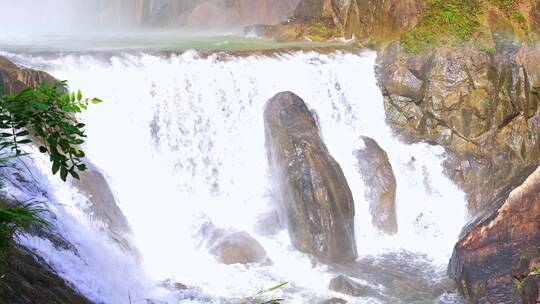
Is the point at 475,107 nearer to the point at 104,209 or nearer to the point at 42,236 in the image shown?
the point at 104,209

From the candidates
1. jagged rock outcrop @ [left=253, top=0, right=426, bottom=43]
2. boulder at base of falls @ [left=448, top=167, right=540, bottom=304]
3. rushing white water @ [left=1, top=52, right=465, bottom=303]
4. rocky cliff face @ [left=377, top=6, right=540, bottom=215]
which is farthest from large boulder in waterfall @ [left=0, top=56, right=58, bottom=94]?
jagged rock outcrop @ [left=253, top=0, right=426, bottom=43]

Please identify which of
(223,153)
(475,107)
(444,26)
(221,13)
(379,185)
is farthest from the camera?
(221,13)

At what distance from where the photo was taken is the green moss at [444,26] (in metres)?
14.9

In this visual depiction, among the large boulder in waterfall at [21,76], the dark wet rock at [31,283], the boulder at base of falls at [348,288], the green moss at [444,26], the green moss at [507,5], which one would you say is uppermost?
the green moss at [507,5]

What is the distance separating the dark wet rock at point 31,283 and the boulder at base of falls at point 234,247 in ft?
15.7

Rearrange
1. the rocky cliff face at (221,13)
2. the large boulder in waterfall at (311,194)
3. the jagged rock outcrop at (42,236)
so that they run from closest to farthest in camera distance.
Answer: the jagged rock outcrop at (42,236), the large boulder in waterfall at (311,194), the rocky cliff face at (221,13)

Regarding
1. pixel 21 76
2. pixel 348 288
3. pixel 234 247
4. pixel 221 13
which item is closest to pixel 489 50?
pixel 348 288

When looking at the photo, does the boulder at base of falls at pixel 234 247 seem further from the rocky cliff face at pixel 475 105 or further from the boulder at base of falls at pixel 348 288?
the rocky cliff face at pixel 475 105

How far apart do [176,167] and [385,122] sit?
18.4 ft

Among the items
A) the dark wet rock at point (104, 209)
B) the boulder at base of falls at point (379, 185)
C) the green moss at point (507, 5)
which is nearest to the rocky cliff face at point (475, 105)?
the green moss at point (507, 5)

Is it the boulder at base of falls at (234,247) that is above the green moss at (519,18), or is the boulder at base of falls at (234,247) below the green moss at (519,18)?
below

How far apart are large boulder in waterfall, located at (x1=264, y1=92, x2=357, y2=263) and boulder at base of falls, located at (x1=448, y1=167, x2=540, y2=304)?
7.32 ft

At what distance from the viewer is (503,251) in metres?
9.05

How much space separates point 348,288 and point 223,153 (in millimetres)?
5059
